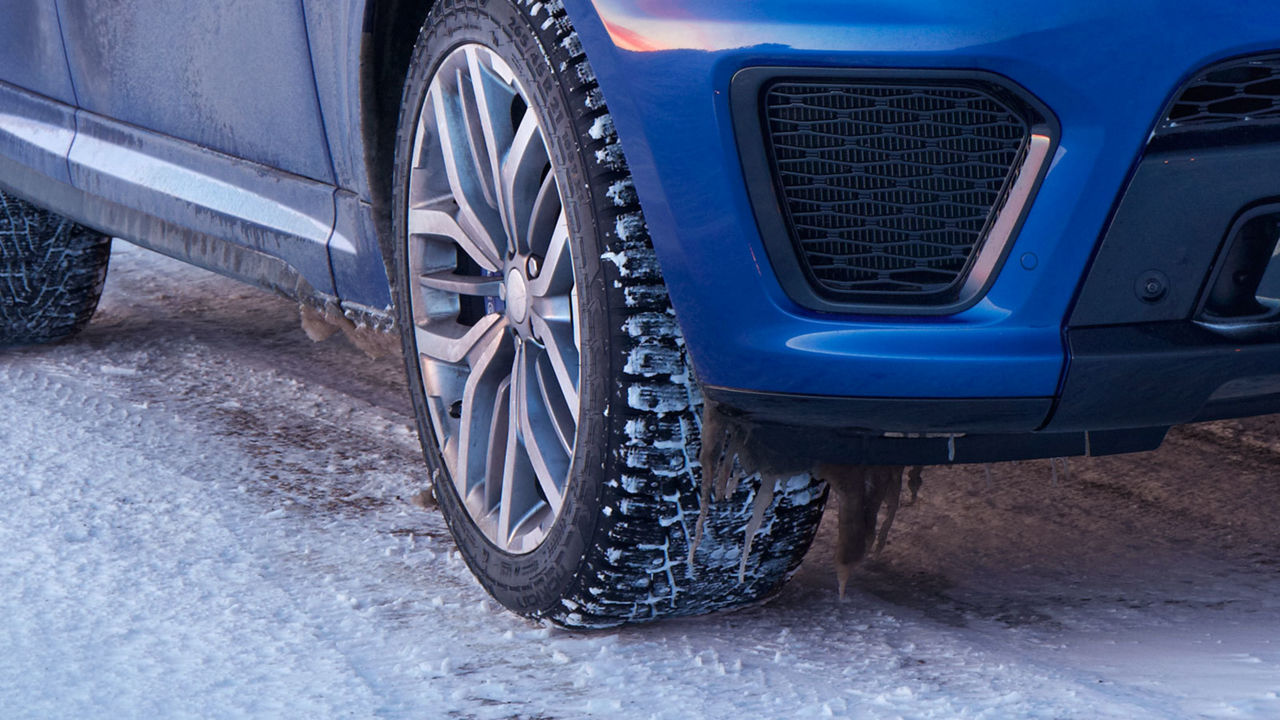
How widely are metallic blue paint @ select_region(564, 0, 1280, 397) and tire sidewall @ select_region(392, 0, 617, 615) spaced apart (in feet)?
0.33

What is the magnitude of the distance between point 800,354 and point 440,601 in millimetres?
877

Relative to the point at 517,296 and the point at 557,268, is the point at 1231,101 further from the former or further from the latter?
the point at 517,296

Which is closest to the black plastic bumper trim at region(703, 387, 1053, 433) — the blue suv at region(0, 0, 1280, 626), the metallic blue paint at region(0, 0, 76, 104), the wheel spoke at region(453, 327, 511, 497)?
the blue suv at region(0, 0, 1280, 626)

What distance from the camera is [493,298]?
Answer: 7.28 feet

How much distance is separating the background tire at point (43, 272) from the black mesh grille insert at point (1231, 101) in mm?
3200

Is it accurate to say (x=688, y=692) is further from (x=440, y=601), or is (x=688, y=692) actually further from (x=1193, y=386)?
(x=1193, y=386)

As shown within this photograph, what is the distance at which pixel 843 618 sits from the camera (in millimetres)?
2197

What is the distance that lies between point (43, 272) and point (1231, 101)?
3.32 metres

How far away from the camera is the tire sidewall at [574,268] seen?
1.87 metres

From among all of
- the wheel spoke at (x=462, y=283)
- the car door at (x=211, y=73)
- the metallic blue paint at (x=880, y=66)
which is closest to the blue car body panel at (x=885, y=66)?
the metallic blue paint at (x=880, y=66)

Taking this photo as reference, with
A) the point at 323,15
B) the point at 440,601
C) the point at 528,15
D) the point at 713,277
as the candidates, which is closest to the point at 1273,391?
the point at 713,277

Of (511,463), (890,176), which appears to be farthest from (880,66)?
(511,463)

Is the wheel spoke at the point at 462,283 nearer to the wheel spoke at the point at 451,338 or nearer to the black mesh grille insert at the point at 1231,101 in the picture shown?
the wheel spoke at the point at 451,338

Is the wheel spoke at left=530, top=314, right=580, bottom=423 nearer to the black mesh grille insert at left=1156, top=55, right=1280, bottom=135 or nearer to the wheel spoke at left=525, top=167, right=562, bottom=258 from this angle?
the wheel spoke at left=525, top=167, right=562, bottom=258
